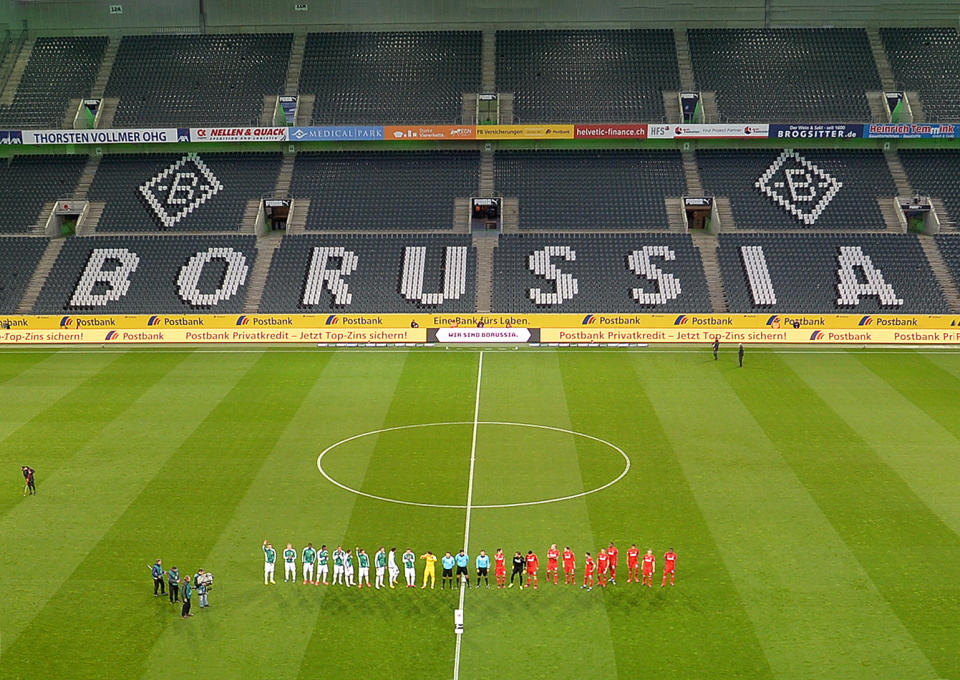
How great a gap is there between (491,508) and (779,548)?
7816 millimetres

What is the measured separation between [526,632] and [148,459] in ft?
52.4

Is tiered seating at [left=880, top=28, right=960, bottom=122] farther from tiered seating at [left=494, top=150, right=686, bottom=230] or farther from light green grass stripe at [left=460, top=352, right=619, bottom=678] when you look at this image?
light green grass stripe at [left=460, top=352, right=619, bottom=678]

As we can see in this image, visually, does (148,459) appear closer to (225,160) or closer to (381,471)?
(381,471)

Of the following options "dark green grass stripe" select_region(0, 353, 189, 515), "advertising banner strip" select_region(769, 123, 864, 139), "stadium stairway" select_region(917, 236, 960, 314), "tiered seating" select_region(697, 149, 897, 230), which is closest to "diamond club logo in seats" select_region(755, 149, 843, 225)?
"tiered seating" select_region(697, 149, 897, 230)

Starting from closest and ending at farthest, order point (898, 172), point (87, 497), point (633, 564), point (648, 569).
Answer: point (648, 569)
point (633, 564)
point (87, 497)
point (898, 172)

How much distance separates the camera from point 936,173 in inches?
2292

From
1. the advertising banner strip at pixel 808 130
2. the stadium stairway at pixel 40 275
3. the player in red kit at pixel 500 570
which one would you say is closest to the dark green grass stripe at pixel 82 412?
the stadium stairway at pixel 40 275

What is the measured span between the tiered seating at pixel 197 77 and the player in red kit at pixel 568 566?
4417 cm

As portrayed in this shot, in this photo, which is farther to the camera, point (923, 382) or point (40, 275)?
point (40, 275)

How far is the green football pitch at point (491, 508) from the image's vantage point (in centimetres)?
1997

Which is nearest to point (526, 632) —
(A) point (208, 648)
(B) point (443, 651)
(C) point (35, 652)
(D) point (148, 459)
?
(B) point (443, 651)

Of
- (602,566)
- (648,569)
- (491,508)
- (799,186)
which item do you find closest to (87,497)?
(491,508)

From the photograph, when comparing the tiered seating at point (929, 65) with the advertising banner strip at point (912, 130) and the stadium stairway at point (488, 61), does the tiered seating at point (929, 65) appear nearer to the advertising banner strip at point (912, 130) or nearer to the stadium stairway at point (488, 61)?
the advertising banner strip at point (912, 130)

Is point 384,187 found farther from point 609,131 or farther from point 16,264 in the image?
point 16,264
